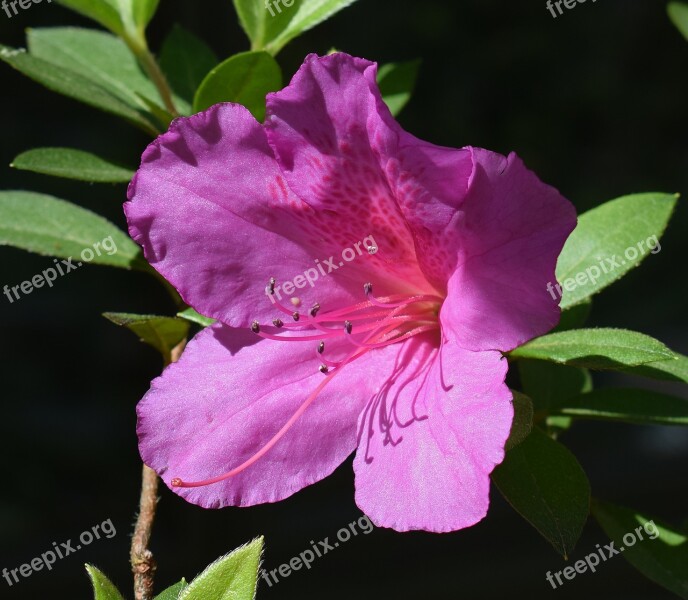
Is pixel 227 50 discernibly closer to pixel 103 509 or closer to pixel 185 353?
pixel 103 509

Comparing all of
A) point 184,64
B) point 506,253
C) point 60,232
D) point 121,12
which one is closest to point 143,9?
point 121,12

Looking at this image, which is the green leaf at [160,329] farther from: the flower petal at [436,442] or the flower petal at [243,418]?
the flower petal at [436,442]

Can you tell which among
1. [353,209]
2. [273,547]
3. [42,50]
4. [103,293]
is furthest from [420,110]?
[353,209]

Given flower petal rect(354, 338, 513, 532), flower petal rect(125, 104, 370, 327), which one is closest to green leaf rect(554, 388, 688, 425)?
flower petal rect(354, 338, 513, 532)

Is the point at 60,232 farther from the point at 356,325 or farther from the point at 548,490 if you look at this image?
the point at 548,490

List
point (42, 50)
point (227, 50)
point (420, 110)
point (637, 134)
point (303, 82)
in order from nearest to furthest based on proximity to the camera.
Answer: point (303, 82)
point (42, 50)
point (227, 50)
point (420, 110)
point (637, 134)

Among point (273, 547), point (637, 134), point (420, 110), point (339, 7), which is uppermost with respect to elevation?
point (339, 7)

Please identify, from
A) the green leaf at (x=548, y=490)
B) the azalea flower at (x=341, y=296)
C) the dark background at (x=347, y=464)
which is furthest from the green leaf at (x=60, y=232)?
the dark background at (x=347, y=464)
